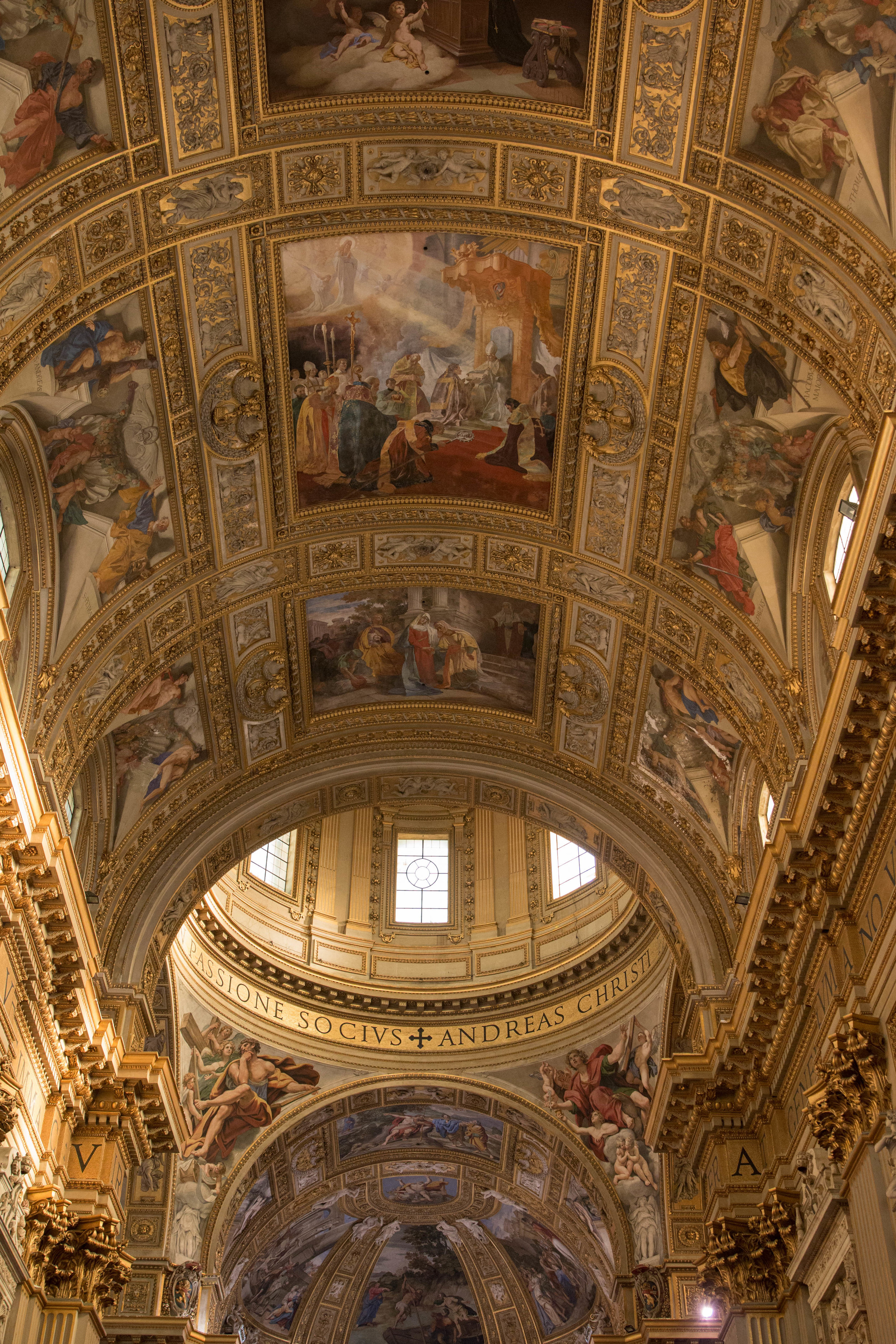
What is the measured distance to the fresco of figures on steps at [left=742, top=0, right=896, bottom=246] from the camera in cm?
1127

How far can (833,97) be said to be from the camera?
11.7 metres

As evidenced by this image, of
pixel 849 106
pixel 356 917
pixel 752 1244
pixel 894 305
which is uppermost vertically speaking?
pixel 356 917

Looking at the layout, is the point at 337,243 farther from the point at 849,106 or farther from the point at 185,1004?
the point at 185,1004

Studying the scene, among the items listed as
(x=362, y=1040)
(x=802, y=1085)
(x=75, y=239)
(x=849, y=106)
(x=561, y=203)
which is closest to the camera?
(x=849, y=106)

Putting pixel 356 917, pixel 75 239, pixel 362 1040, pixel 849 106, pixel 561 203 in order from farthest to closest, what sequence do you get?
pixel 356 917 → pixel 362 1040 → pixel 561 203 → pixel 75 239 → pixel 849 106

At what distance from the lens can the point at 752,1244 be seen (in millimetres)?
15898

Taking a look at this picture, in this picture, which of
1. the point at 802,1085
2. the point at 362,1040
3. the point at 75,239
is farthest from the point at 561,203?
the point at 362,1040

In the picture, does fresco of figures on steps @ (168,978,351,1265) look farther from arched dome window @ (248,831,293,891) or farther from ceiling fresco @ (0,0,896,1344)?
arched dome window @ (248,831,293,891)

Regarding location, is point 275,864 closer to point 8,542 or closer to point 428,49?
point 8,542

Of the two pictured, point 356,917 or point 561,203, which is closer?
point 561,203

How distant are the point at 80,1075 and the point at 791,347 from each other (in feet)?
36.5

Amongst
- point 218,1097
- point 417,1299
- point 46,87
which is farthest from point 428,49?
point 417,1299

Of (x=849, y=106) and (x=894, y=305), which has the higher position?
(x=849, y=106)

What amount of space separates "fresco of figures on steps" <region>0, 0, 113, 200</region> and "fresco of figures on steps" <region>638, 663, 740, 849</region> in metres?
9.65
